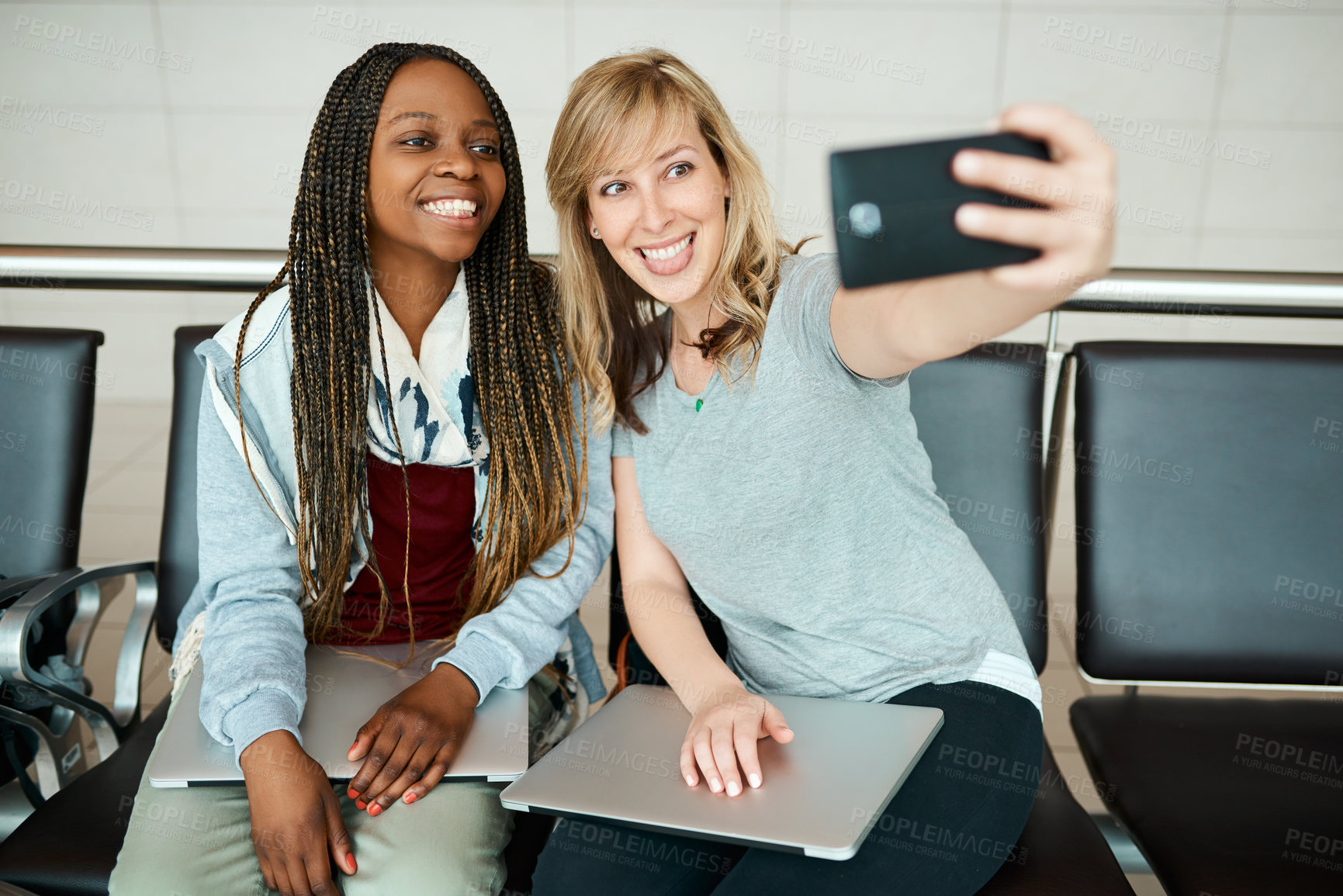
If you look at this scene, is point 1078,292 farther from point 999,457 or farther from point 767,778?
point 767,778

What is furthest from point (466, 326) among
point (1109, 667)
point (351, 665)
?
point (1109, 667)

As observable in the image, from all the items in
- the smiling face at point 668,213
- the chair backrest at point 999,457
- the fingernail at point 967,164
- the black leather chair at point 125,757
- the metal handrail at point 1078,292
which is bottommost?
the black leather chair at point 125,757

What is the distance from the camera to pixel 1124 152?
4590mm

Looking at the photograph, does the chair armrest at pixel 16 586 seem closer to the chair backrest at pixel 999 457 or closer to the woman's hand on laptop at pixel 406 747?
the woman's hand on laptop at pixel 406 747

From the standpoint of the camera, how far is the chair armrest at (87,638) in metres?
1.37

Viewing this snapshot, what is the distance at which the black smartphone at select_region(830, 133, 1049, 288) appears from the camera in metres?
0.59

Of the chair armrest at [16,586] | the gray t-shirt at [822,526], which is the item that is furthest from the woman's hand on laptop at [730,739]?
the chair armrest at [16,586]

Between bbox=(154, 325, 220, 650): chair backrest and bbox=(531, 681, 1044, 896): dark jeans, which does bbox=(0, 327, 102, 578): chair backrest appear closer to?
bbox=(154, 325, 220, 650): chair backrest

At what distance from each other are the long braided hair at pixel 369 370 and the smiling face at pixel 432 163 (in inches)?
0.9

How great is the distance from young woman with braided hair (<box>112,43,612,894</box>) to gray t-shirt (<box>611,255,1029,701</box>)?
27cm

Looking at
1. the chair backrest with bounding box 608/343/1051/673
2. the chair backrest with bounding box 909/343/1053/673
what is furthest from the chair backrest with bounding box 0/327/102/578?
the chair backrest with bounding box 909/343/1053/673

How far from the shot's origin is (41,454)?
1.64 m

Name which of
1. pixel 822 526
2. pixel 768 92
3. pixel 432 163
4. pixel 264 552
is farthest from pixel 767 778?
pixel 768 92

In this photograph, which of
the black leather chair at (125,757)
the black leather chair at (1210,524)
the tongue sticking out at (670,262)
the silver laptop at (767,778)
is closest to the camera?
the silver laptop at (767,778)
